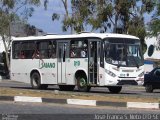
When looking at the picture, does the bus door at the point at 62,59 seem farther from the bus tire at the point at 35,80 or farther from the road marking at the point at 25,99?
the road marking at the point at 25,99

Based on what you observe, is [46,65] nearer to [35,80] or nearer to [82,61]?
[35,80]

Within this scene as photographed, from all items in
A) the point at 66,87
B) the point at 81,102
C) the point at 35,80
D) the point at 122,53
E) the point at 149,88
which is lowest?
the point at 149,88

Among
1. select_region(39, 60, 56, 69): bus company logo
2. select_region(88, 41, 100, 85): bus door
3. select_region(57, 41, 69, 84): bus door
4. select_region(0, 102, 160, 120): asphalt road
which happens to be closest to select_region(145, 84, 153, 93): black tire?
select_region(88, 41, 100, 85): bus door

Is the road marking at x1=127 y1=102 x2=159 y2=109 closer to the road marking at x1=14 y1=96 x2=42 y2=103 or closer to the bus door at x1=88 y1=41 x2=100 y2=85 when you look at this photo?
the road marking at x1=14 y1=96 x2=42 y2=103

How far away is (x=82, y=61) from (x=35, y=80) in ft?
13.3

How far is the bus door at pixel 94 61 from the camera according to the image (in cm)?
2709

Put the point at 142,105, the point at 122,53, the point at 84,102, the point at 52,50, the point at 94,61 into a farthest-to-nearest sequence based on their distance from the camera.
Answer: the point at 52,50 → the point at 94,61 → the point at 122,53 → the point at 84,102 → the point at 142,105

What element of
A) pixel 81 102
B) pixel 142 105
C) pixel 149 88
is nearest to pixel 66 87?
pixel 149 88

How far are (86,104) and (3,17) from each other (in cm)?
3572

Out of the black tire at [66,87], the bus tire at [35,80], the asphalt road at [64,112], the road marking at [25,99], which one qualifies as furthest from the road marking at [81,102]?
the bus tire at [35,80]

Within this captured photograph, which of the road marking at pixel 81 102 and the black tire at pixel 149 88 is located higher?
the road marking at pixel 81 102

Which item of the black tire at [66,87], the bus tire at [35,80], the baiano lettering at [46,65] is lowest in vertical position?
the black tire at [66,87]

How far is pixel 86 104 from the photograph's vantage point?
19.2 meters

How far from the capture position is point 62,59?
94.9 ft
